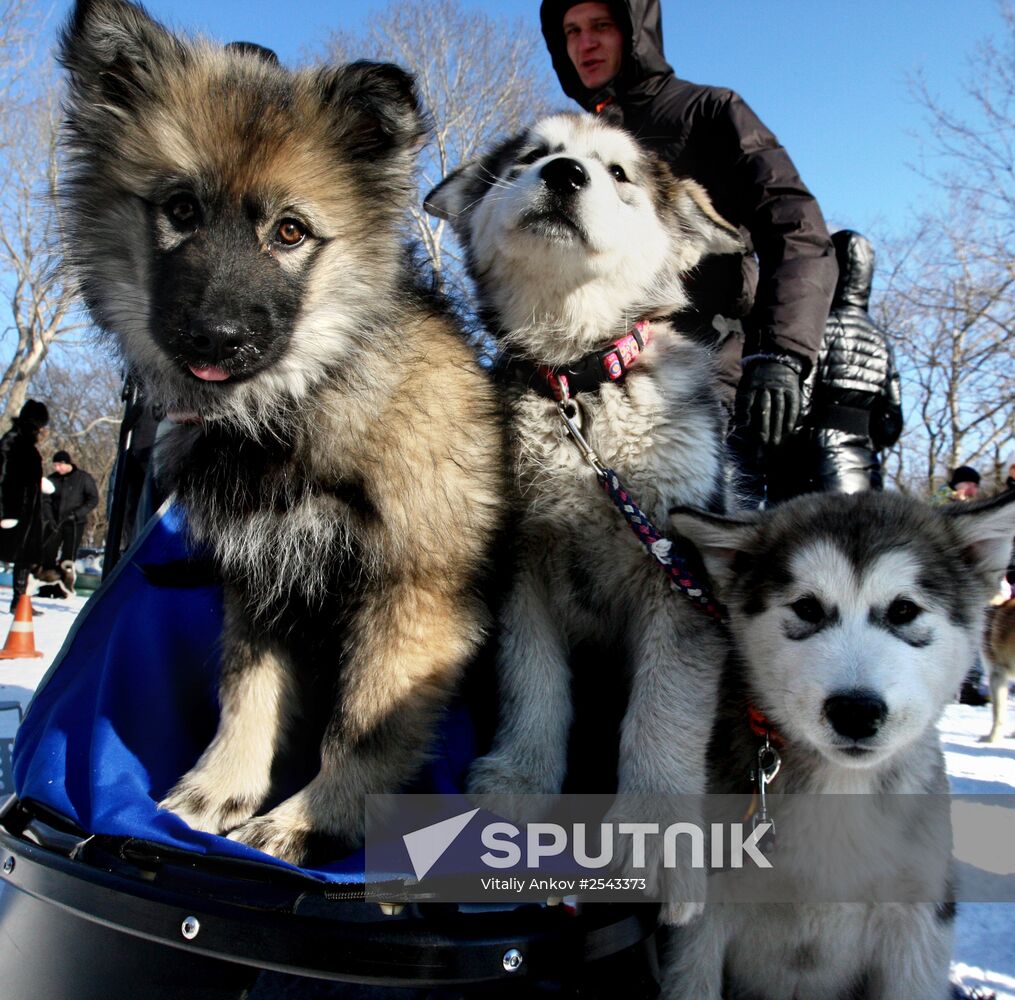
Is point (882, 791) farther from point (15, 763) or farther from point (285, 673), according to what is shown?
point (15, 763)

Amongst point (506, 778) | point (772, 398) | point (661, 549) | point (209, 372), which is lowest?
point (506, 778)

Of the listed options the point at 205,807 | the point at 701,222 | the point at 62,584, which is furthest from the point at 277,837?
the point at 62,584

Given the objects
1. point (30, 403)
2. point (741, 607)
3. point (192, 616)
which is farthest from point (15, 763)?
point (30, 403)

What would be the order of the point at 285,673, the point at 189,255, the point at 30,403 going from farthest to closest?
the point at 30,403 → the point at 285,673 → the point at 189,255

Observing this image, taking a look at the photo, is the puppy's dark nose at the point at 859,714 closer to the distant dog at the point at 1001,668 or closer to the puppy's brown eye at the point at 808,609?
the puppy's brown eye at the point at 808,609

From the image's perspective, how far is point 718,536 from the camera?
2316 millimetres

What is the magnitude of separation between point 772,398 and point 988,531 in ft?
2.83

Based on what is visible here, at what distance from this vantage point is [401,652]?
7.13ft

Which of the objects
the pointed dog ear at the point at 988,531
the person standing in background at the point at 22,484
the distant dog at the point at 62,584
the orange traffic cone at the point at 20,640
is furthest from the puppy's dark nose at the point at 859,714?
the distant dog at the point at 62,584

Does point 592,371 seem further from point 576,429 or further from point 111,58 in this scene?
point 111,58

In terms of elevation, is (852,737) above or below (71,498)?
below

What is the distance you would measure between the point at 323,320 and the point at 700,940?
6.01 ft

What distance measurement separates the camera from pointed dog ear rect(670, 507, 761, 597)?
2.27m

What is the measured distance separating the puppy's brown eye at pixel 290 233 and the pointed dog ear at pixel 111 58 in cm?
52
